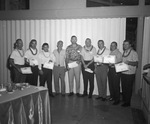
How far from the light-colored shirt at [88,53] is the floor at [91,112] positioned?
134cm

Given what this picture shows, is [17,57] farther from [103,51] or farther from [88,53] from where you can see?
[103,51]

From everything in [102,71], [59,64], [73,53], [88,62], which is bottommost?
[102,71]

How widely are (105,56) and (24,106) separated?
3.20 meters

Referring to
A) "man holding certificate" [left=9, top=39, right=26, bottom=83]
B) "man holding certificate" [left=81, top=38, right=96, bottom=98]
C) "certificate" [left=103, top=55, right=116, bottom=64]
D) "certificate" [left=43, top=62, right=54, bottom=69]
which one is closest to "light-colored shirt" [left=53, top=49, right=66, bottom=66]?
"certificate" [left=43, top=62, right=54, bottom=69]

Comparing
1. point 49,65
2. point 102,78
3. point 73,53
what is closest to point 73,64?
point 73,53

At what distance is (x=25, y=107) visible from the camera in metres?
2.90

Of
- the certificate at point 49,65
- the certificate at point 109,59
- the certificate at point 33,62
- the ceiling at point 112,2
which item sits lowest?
the certificate at point 49,65

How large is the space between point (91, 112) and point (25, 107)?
2.21m

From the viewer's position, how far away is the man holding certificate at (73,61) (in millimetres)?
5820

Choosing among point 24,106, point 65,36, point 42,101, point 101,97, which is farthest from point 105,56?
point 24,106

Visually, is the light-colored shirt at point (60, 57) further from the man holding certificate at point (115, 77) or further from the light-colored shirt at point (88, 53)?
the man holding certificate at point (115, 77)

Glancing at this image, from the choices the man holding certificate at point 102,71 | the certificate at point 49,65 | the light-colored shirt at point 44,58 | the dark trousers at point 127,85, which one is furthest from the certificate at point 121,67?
the light-colored shirt at point 44,58

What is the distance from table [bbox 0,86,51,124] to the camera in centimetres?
262

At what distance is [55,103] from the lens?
5.29 meters
